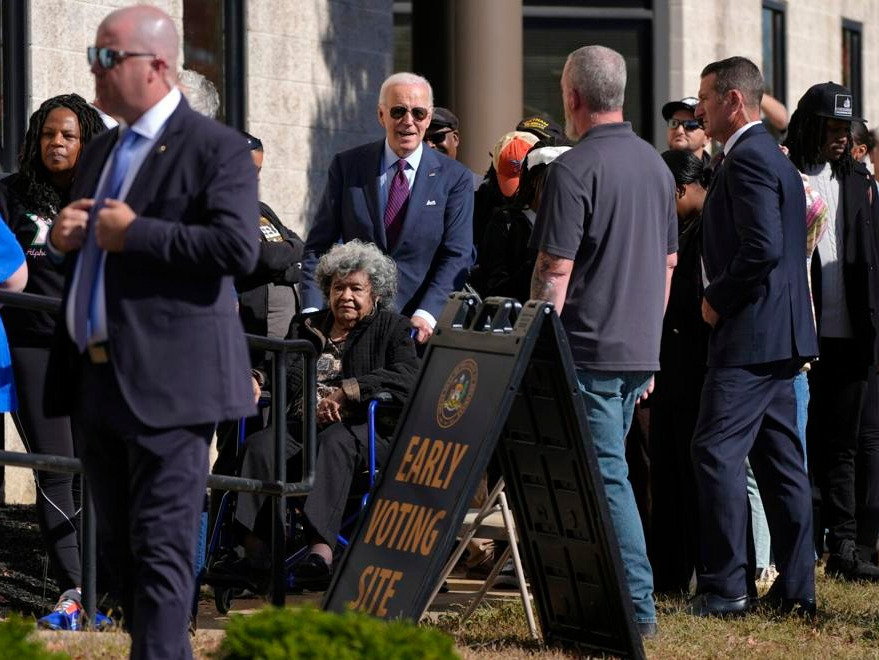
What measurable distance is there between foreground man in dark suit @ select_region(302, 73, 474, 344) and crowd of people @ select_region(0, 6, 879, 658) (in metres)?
0.01

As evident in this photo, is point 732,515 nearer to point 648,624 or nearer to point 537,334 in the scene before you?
point 648,624

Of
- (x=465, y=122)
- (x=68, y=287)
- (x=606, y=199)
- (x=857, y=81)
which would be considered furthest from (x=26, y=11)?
(x=857, y=81)

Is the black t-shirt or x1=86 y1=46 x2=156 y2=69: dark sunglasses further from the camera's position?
the black t-shirt

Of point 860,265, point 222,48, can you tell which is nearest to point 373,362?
point 860,265

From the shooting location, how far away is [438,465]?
6.24 meters

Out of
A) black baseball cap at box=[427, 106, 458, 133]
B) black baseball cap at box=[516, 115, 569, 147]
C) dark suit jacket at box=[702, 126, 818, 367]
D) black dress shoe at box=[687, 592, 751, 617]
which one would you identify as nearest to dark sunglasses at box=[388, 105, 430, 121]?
black baseball cap at box=[516, 115, 569, 147]

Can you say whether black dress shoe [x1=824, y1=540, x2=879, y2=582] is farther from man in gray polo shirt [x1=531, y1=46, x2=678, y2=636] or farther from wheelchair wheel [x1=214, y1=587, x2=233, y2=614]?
wheelchair wheel [x1=214, y1=587, x2=233, y2=614]

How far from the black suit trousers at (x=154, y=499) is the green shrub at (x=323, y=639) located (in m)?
0.67

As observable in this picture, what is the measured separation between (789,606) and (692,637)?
630 millimetres

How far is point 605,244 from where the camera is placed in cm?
668

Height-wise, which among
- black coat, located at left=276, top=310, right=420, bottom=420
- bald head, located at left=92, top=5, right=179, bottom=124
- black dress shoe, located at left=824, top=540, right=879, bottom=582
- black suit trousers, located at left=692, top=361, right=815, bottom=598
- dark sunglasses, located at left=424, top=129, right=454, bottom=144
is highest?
dark sunglasses, located at left=424, top=129, right=454, bottom=144

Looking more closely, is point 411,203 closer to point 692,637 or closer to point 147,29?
point 692,637

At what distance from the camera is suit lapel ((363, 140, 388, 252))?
856 centimetres

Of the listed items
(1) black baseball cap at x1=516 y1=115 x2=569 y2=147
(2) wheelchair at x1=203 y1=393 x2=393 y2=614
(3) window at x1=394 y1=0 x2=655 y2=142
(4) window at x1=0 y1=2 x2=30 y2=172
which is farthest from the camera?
(3) window at x1=394 y1=0 x2=655 y2=142
